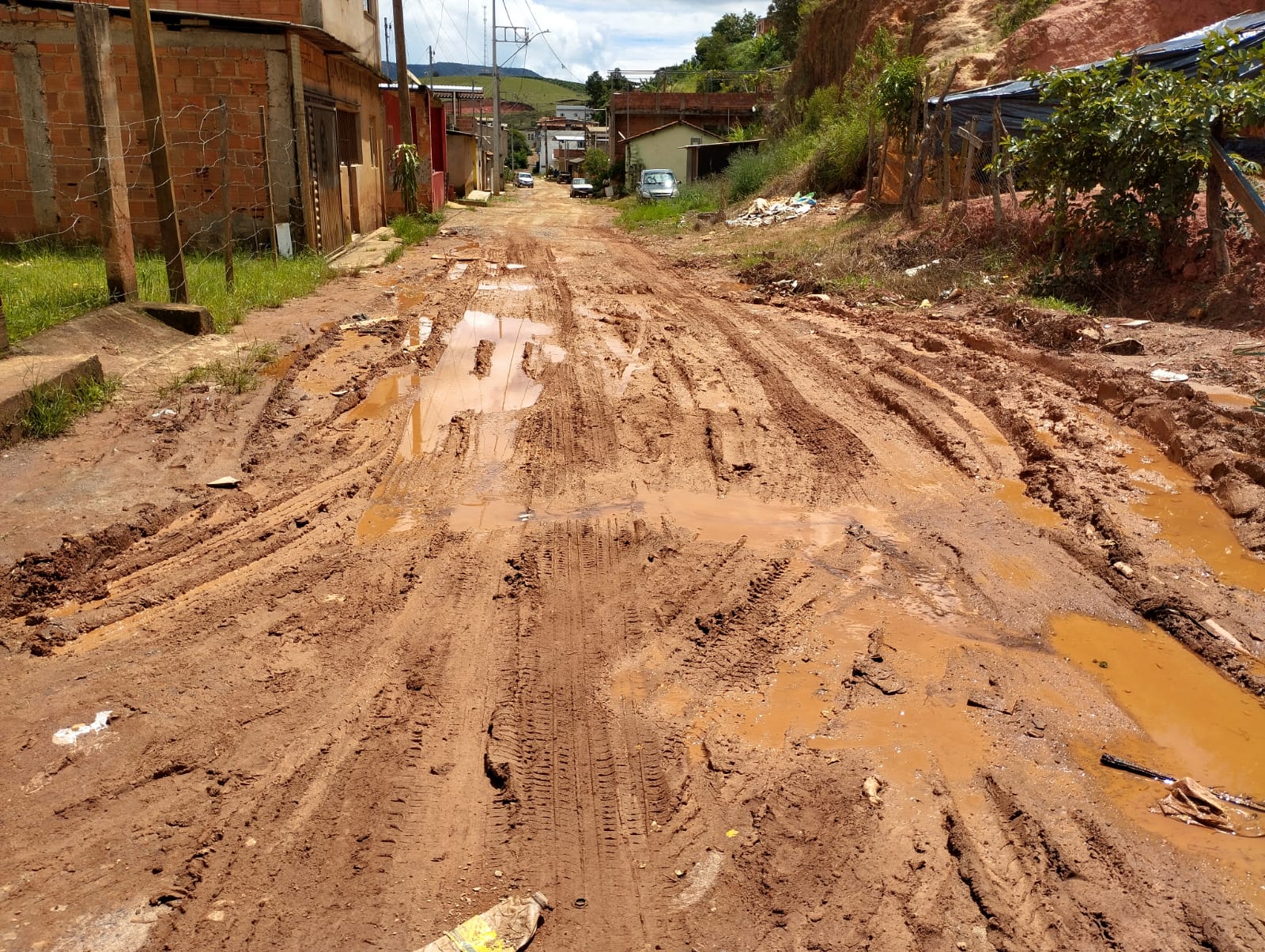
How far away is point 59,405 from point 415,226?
15.9 meters

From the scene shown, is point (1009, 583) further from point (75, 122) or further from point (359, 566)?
point (75, 122)

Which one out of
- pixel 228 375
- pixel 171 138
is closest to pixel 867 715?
pixel 228 375

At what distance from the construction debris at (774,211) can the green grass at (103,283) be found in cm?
1110

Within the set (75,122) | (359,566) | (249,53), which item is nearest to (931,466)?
(359,566)

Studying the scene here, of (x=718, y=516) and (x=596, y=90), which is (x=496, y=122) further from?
(x=596, y=90)

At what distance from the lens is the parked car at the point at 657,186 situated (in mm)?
33406

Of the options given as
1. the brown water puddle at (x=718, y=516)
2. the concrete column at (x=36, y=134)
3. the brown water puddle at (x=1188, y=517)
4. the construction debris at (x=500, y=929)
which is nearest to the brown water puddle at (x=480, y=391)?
the brown water puddle at (x=718, y=516)

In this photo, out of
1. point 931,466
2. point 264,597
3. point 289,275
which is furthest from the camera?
point 289,275

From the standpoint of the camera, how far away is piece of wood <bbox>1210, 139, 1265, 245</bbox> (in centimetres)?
892

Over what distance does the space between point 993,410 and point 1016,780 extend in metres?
4.99

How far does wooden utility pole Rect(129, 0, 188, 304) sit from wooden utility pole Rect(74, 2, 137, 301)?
18.7 inches

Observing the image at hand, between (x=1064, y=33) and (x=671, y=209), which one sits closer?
(x=1064, y=33)

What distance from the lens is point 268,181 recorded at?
41.0 feet

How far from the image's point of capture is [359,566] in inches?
193
